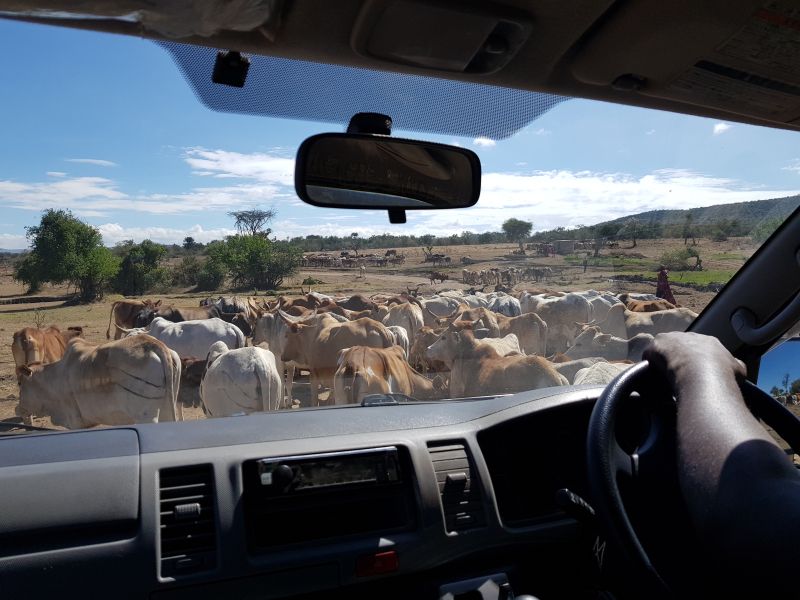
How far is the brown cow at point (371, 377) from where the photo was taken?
28.2ft

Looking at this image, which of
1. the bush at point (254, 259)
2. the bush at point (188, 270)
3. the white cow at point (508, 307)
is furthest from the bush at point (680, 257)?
the bush at point (188, 270)

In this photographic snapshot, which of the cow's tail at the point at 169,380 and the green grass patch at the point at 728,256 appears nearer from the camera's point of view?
the green grass patch at the point at 728,256

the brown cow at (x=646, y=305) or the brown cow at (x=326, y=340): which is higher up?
the brown cow at (x=646, y=305)

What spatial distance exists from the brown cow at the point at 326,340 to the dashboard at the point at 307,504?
31.8 ft

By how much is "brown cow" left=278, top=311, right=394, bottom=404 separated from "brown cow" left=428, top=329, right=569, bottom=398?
2.14 m

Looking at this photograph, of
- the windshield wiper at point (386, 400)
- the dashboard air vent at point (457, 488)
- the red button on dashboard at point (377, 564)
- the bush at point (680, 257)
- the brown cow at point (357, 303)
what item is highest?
the bush at point (680, 257)

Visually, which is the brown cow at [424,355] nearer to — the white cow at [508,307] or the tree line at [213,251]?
the tree line at [213,251]

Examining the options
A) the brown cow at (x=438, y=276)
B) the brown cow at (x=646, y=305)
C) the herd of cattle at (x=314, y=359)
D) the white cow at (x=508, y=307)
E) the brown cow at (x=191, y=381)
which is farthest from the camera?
the brown cow at (x=438, y=276)

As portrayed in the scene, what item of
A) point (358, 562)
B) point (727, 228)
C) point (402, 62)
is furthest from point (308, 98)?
point (727, 228)

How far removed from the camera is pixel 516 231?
1287 cm

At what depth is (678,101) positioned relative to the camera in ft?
8.19

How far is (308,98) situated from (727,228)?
2.19 metres

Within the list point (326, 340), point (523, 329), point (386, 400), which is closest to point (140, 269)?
point (326, 340)

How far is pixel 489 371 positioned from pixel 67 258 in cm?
674
